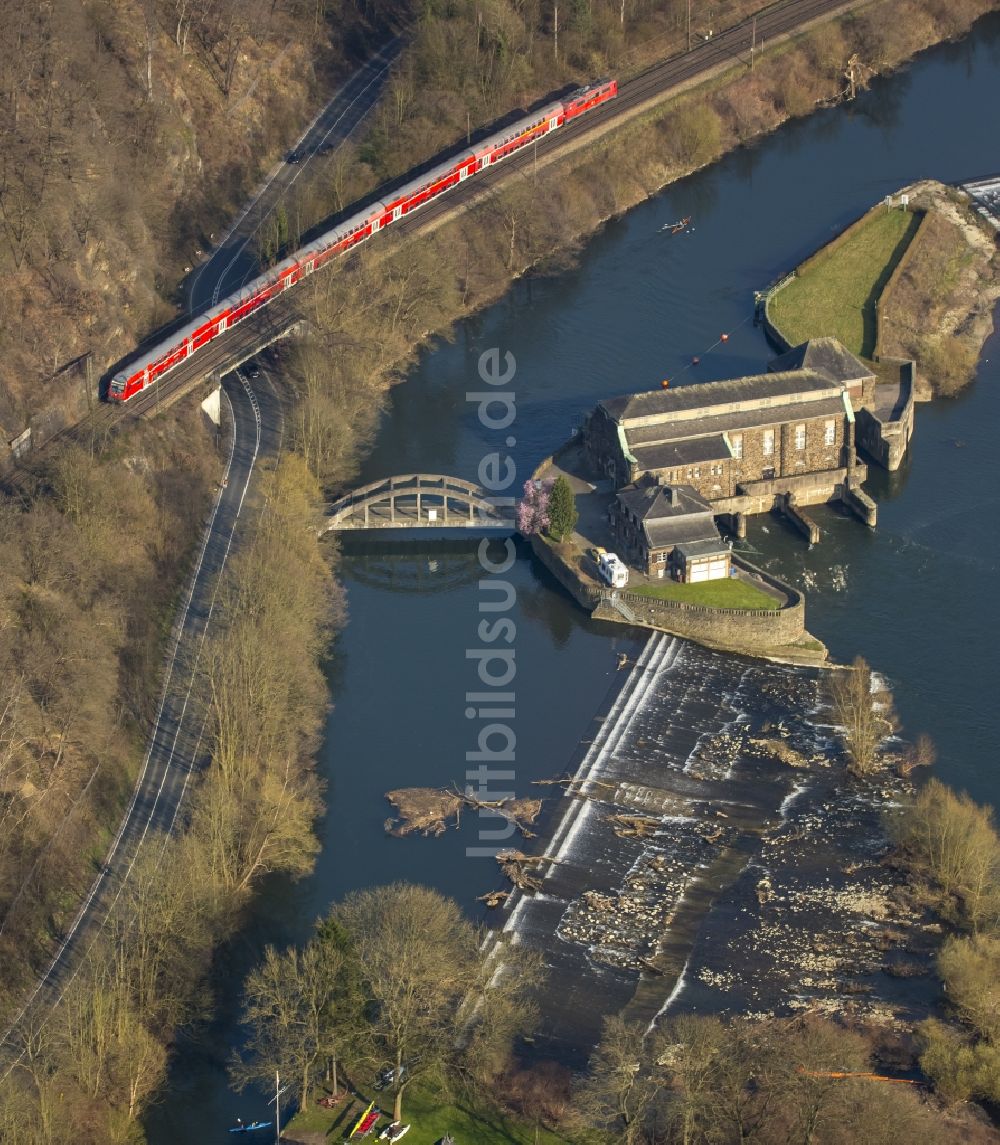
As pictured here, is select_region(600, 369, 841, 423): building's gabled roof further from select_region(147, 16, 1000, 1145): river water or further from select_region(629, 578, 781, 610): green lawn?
select_region(629, 578, 781, 610): green lawn

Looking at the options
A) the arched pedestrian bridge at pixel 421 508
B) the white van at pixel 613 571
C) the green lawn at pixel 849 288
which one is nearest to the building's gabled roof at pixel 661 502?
the white van at pixel 613 571

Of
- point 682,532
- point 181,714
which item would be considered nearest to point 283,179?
point 682,532

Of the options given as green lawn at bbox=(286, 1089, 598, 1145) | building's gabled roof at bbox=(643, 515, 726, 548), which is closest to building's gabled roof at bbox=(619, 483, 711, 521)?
building's gabled roof at bbox=(643, 515, 726, 548)

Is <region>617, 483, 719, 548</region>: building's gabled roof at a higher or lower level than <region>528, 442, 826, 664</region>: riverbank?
higher

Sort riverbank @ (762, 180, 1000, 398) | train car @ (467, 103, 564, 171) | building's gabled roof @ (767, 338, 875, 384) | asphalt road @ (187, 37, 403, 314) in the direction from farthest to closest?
train car @ (467, 103, 564, 171)
asphalt road @ (187, 37, 403, 314)
riverbank @ (762, 180, 1000, 398)
building's gabled roof @ (767, 338, 875, 384)

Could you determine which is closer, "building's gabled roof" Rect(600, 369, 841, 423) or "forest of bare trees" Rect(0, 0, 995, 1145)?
"forest of bare trees" Rect(0, 0, 995, 1145)

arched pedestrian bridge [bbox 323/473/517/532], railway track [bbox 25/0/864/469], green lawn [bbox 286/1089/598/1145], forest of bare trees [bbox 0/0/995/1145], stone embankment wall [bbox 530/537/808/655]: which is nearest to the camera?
green lawn [bbox 286/1089/598/1145]

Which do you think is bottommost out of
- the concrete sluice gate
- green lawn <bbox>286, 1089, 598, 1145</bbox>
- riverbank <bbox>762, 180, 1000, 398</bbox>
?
green lawn <bbox>286, 1089, 598, 1145</bbox>
